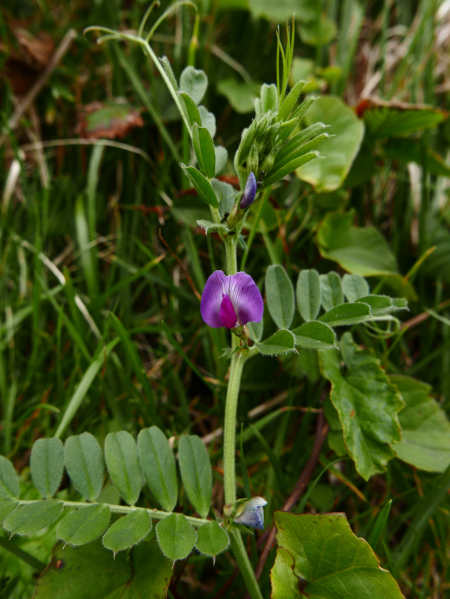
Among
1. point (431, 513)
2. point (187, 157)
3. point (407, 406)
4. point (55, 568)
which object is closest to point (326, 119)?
point (187, 157)

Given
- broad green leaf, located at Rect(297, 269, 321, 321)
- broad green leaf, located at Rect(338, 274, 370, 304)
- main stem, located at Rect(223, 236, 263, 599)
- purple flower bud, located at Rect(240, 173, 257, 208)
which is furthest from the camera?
broad green leaf, located at Rect(338, 274, 370, 304)

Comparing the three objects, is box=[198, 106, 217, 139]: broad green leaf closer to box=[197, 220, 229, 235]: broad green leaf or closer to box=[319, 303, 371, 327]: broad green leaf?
box=[197, 220, 229, 235]: broad green leaf

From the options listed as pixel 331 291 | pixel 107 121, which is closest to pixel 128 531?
pixel 331 291

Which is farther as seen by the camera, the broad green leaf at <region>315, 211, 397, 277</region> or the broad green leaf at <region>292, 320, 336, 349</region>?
the broad green leaf at <region>315, 211, 397, 277</region>

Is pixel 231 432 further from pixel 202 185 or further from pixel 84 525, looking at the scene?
pixel 202 185

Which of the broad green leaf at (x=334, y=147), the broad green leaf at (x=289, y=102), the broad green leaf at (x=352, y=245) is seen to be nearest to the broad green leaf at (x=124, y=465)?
the broad green leaf at (x=289, y=102)

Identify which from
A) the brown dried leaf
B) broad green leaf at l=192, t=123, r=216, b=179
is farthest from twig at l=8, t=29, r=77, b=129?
broad green leaf at l=192, t=123, r=216, b=179

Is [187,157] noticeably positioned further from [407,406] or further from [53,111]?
[407,406]

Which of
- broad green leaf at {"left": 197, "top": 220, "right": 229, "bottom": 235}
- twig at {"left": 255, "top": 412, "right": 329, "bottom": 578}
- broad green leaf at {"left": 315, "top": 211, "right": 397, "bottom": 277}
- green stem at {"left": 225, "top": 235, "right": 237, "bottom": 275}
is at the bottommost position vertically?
twig at {"left": 255, "top": 412, "right": 329, "bottom": 578}
